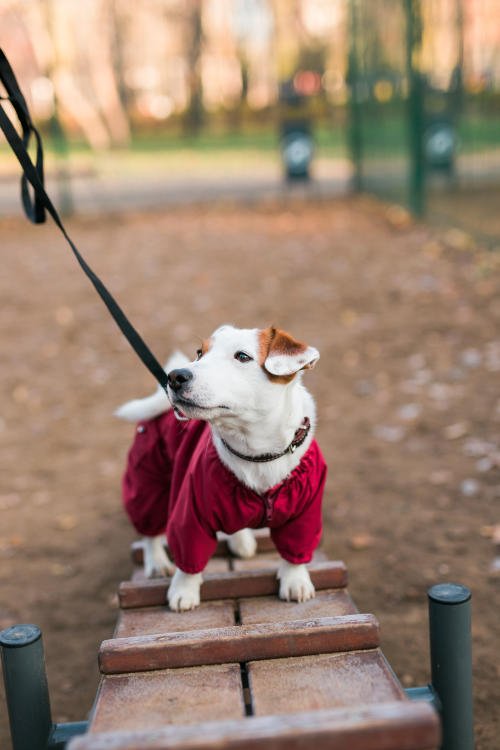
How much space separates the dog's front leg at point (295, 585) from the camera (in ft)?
9.68

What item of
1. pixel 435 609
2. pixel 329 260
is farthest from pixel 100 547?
pixel 329 260

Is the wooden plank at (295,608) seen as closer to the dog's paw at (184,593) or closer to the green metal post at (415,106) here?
the dog's paw at (184,593)

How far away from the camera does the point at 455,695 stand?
2527 mm

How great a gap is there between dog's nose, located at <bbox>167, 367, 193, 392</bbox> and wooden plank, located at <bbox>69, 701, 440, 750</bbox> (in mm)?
924

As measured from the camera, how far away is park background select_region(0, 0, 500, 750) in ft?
13.4

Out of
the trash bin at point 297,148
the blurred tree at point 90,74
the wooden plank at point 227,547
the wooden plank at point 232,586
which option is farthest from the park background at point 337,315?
the blurred tree at point 90,74

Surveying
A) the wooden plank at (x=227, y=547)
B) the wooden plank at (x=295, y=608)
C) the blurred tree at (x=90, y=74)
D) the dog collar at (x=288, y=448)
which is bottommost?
the wooden plank at (x=227, y=547)

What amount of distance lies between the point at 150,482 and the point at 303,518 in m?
0.72

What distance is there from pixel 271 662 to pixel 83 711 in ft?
3.62

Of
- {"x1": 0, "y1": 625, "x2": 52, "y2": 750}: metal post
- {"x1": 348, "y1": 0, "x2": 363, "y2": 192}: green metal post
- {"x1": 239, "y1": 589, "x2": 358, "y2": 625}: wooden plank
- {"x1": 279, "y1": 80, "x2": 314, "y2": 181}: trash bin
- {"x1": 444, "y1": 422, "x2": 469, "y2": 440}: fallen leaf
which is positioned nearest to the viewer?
{"x1": 0, "y1": 625, "x2": 52, "y2": 750}: metal post

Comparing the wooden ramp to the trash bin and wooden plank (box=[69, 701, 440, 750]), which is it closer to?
wooden plank (box=[69, 701, 440, 750])

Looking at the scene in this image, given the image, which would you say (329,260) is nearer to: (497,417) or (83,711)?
(497,417)

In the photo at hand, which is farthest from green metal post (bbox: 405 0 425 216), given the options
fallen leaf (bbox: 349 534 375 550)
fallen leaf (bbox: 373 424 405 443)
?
fallen leaf (bbox: 349 534 375 550)

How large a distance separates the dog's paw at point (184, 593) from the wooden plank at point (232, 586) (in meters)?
0.05
